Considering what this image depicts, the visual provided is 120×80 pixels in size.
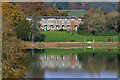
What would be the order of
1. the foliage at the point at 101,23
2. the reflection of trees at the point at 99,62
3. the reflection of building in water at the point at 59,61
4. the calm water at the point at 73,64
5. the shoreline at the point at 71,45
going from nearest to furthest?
1. the calm water at the point at 73,64
2. the reflection of trees at the point at 99,62
3. the reflection of building in water at the point at 59,61
4. the shoreline at the point at 71,45
5. the foliage at the point at 101,23

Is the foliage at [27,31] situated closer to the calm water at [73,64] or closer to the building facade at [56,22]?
the calm water at [73,64]

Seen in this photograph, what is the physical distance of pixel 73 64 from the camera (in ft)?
72.7

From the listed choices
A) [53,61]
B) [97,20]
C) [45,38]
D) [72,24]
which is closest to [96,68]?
[53,61]

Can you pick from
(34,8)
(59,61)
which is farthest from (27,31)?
(34,8)

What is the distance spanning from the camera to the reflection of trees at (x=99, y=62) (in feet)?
64.8

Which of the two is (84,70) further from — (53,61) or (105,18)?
(105,18)

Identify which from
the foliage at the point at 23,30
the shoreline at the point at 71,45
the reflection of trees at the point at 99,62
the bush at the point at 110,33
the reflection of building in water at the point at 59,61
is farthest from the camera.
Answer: the bush at the point at 110,33

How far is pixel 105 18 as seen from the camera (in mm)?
38844

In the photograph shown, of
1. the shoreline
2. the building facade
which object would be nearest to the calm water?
the shoreline

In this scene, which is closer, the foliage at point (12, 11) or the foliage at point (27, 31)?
the foliage at point (27, 31)

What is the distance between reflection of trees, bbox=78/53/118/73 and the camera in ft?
64.8

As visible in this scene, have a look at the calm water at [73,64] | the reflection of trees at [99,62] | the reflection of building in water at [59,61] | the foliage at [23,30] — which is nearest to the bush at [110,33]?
the calm water at [73,64]

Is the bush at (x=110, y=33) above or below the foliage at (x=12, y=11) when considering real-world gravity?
below

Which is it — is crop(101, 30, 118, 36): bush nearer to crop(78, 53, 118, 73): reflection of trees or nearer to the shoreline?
the shoreline
